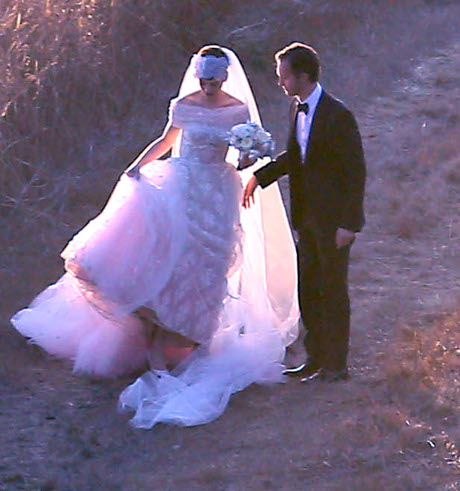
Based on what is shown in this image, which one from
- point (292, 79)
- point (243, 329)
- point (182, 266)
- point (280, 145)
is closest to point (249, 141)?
point (292, 79)

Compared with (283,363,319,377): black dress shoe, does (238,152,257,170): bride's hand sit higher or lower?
higher

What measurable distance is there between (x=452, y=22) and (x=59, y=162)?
25.8ft

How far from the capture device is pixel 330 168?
6.10 m

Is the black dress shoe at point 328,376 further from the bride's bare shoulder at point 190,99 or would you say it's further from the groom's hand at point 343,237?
the bride's bare shoulder at point 190,99

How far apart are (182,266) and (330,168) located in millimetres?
1104

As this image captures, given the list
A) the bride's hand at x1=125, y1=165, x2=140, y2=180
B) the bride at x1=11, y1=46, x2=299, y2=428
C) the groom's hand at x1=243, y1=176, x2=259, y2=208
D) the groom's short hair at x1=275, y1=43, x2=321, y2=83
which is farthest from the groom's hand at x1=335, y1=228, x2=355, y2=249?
the bride's hand at x1=125, y1=165, x2=140, y2=180

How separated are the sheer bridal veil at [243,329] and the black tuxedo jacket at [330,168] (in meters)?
0.64

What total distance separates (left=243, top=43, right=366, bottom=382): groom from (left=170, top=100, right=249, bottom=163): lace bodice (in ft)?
1.01

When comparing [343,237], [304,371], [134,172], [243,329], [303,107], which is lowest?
[304,371]

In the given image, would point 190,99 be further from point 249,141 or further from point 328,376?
point 328,376

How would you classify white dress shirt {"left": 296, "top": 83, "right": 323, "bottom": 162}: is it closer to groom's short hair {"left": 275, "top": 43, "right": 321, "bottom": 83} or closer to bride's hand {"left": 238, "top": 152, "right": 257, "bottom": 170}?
groom's short hair {"left": 275, "top": 43, "right": 321, "bottom": 83}

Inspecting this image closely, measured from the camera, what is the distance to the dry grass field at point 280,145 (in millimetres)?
5500

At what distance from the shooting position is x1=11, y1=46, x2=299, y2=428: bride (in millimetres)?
6387

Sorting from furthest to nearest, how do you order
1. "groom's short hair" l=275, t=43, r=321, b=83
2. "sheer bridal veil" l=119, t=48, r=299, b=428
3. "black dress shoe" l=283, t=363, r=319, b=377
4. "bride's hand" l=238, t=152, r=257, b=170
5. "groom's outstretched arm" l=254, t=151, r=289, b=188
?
1. "black dress shoe" l=283, t=363, r=319, b=377
2. "groom's outstretched arm" l=254, t=151, r=289, b=188
3. "bride's hand" l=238, t=152, r=257, b=170
4. "sheer bridal veil" l=119, t=48, r=299, b=428
5. "groom's short hair" l=275, t=43, r=321, b=83
